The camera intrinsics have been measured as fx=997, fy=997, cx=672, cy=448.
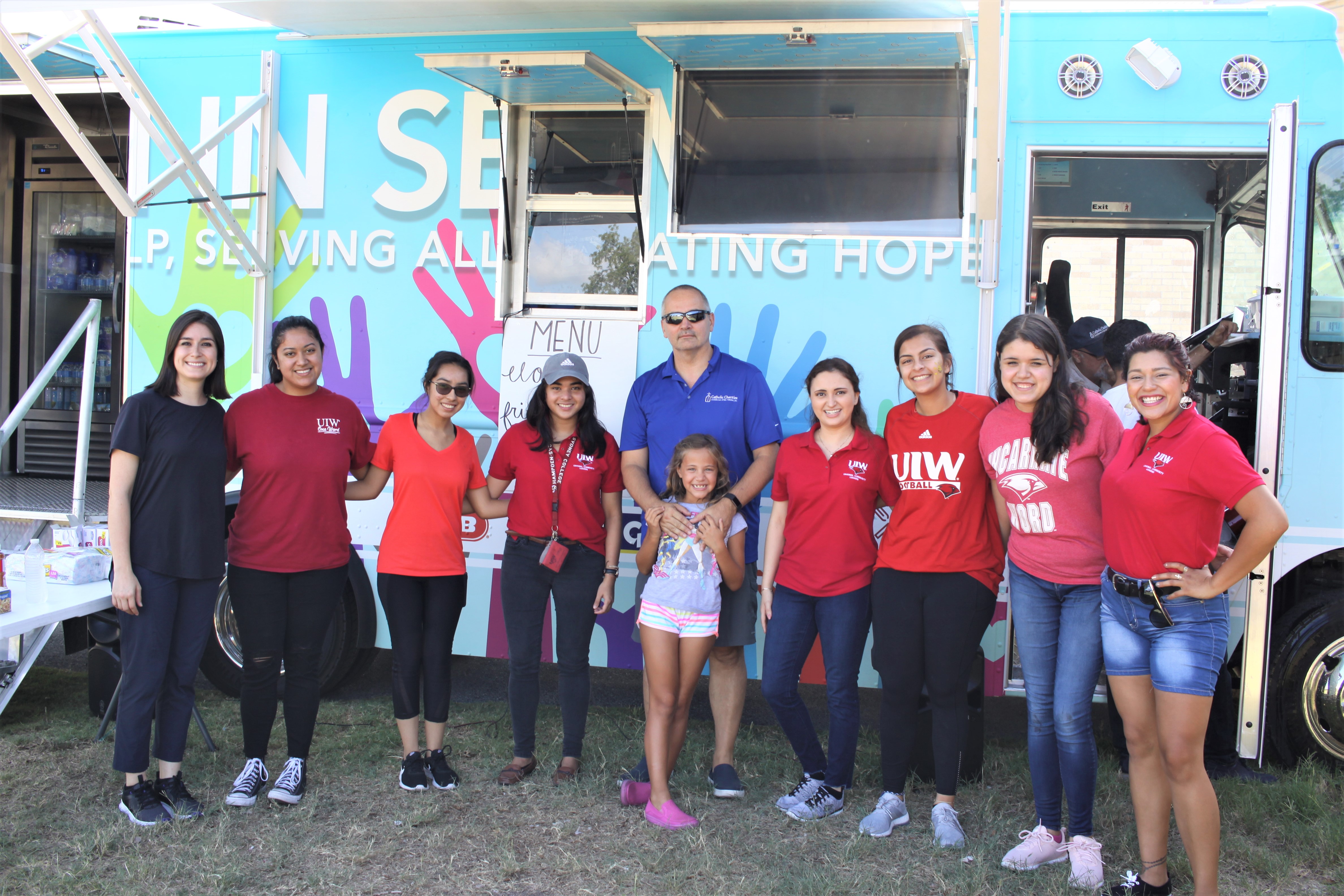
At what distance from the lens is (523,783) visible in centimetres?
380

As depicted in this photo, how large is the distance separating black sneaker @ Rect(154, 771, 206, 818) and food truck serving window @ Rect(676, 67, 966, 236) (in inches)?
111

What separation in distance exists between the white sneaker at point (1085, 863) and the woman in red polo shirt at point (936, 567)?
0.36 metres

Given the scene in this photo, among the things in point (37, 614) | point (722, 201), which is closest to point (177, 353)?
point (37, 614)

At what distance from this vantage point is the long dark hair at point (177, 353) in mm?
3316

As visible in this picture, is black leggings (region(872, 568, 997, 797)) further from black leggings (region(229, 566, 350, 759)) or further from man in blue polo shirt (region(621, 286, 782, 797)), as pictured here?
black leggings (region(229, 566, 350, 759))

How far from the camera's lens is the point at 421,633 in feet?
12.0

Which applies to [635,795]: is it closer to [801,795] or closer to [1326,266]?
[801,795]

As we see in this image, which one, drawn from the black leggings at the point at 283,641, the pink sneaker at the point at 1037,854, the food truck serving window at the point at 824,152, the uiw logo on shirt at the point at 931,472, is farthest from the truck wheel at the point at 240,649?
the pink sneaker at the point at 1037,854

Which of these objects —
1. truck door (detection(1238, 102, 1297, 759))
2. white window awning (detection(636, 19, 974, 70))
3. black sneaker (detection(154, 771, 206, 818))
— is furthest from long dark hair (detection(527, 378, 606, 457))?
truck door (detection(1238, 102, 1297, 759))

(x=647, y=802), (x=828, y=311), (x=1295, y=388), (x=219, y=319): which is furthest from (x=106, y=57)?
(x=1295, y=388)

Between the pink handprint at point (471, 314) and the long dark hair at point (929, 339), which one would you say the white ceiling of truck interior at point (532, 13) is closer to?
the pink handprint at point (471, 314)

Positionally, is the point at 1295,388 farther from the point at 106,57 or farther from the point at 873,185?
the point at 106,57

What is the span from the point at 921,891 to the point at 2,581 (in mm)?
3252

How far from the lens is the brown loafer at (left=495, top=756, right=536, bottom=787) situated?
3.78m
